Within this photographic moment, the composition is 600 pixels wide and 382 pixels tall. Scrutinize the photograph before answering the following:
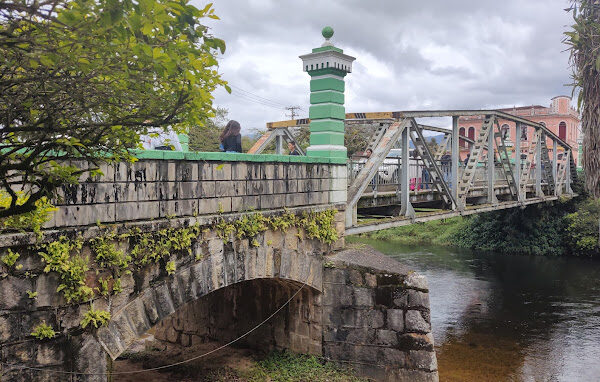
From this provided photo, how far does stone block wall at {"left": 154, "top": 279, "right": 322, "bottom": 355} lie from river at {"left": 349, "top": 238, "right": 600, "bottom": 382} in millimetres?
3175

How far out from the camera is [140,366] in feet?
32.9

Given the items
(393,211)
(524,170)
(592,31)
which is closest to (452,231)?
(524,170)

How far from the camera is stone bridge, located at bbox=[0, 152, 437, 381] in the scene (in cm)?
488

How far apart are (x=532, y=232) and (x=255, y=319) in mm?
20448

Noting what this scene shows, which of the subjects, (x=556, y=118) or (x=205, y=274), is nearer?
(x=205, y=274)

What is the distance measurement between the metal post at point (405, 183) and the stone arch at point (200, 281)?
11.5 ft

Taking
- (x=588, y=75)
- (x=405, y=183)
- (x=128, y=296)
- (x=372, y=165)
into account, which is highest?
(x=588, y=75)

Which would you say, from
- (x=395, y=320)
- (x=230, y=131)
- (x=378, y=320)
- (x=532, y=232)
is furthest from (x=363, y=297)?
(x=532, y=232)

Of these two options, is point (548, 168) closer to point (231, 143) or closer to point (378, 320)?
point (378, 320)

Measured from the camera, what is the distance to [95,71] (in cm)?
324

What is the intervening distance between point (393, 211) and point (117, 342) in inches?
310

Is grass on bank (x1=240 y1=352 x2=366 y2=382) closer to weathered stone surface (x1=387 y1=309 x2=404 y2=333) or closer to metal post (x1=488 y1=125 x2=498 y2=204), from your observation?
weathered stone surface (x1=387 y1=309 x2=404 y2=333)

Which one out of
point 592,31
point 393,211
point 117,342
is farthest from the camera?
point 592,31

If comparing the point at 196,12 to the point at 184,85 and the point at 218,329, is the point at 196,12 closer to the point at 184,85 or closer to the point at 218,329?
the point at 184,85
